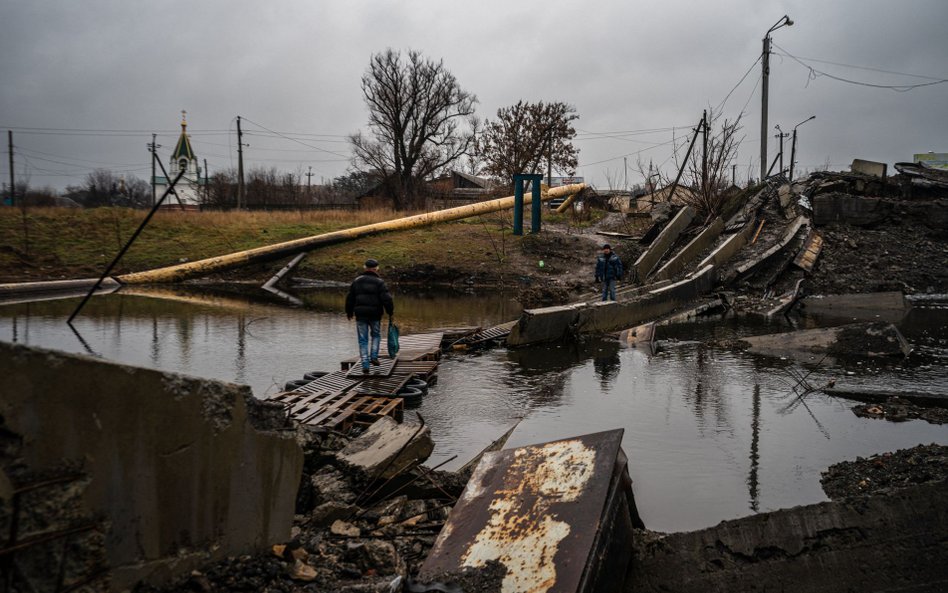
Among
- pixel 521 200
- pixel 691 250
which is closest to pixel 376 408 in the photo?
pixel 691 250

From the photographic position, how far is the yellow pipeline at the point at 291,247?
24469 mm

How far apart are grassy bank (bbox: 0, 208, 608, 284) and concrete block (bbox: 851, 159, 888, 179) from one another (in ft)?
37.0

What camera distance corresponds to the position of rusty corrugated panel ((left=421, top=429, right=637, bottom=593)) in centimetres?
331

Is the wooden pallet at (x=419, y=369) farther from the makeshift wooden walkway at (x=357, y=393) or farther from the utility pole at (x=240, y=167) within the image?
the utility pole at (x=240, y=167)

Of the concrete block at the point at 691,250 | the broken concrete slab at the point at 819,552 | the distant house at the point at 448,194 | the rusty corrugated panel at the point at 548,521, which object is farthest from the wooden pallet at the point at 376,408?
the distant house at the point at 448,194

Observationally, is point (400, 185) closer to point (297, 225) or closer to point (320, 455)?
point (297, 225)

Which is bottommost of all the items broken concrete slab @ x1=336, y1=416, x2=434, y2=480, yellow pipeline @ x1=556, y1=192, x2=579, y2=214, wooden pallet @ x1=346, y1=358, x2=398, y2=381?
wooden pallet @ x1=346, y1=358, x2=398, y2=381

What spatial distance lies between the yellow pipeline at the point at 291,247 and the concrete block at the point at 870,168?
1225 centimetres

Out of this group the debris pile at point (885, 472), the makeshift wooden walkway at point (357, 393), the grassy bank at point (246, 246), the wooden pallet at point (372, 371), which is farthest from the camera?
the grassy bank at point (246, 246)

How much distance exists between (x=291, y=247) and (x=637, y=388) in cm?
2019

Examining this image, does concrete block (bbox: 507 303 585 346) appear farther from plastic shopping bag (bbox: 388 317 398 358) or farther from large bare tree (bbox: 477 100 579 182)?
large bare tree (bbox: 477 100 579 182)

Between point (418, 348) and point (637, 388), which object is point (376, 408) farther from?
point (637, 388)

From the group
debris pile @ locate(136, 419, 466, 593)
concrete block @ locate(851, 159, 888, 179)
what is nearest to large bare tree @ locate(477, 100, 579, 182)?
concrete block @ locate(851, 159, 888, 179)

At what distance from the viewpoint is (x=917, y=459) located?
5.71 meters
